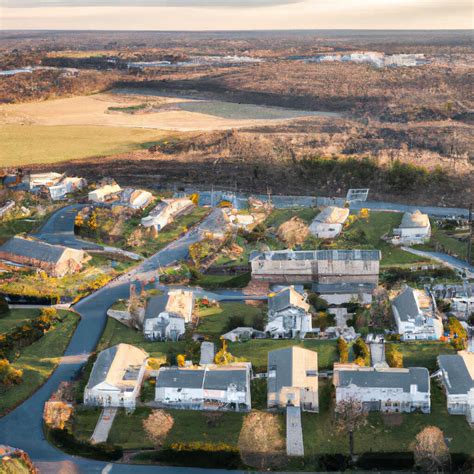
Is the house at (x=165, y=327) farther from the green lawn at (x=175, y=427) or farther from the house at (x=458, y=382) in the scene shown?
the house at (x=458, y=382)

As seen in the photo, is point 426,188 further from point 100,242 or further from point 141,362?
point 141,362

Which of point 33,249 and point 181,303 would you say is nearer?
point 181,303

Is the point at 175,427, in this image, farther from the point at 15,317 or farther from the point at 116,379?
the point at 15,317

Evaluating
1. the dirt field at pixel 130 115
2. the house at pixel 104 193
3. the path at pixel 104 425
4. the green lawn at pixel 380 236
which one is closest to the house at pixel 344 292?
the green lawn at pixel 380 236

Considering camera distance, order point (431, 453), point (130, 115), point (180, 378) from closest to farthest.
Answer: point (431, 453) < point (180, 378) < point (130, 115)

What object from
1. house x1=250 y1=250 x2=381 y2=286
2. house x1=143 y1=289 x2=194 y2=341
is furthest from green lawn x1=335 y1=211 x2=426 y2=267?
house x1=143 y1=289 x2=194 y2=341

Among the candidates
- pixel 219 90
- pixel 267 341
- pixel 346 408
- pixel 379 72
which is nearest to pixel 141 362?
pixel 267 341

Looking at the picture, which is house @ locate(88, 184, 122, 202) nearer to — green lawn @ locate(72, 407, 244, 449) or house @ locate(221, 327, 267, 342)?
house @ locate(221, 327, 267, 342)

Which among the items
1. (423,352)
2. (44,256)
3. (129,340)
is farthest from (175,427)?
(44,256)
